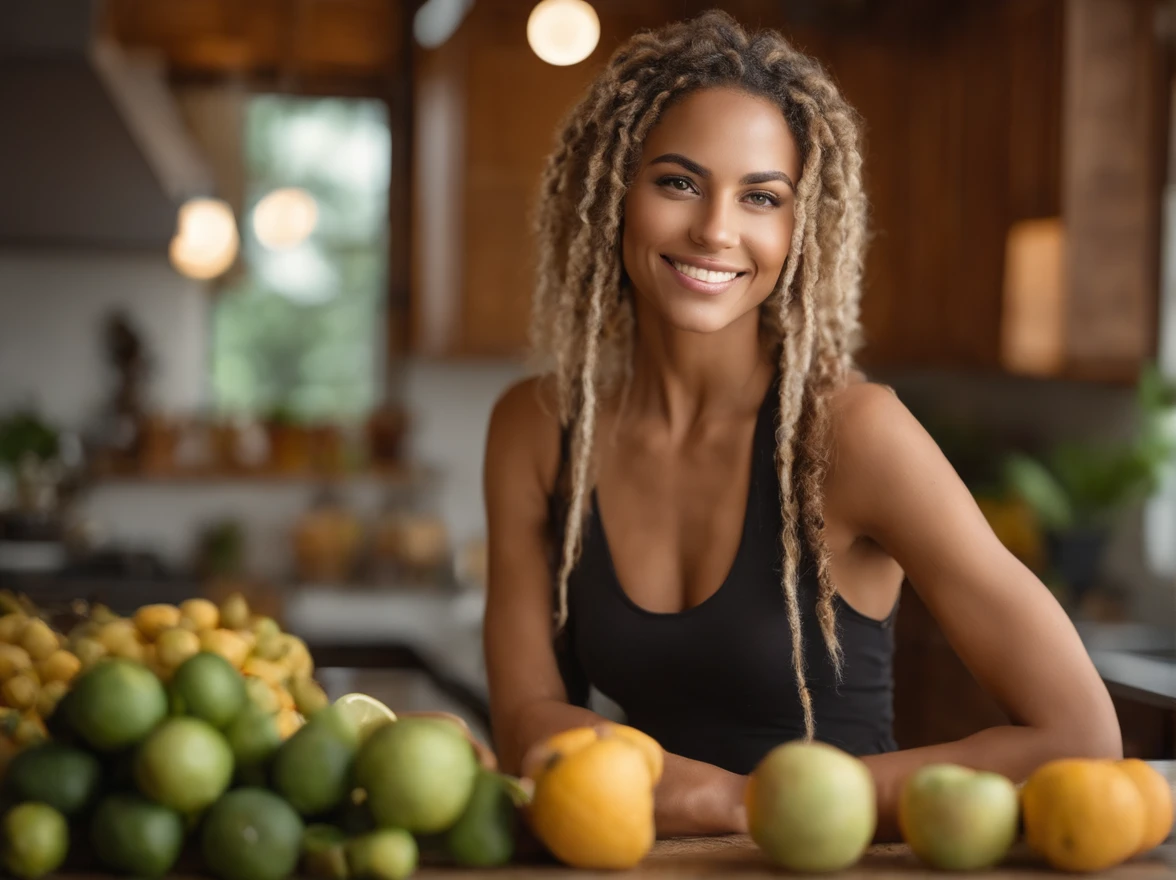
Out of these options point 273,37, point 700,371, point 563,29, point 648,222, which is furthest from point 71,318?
point 648,222

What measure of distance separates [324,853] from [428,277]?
3940 millimetres

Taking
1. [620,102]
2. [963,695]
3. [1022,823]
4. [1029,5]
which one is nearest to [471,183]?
[1029,5]

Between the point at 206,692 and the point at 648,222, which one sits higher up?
the point at 648,222

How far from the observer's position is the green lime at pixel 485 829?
3.19 ft

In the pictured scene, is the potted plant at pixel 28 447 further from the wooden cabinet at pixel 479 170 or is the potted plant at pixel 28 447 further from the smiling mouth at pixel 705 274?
the smiling mouth at pixel 705 274

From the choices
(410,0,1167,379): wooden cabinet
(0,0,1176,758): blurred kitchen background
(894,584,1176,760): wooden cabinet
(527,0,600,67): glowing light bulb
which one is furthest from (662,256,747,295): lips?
(410,0,1167,379): wooden cabinet

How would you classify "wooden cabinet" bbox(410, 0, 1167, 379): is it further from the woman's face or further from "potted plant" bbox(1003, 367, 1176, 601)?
the woman's face

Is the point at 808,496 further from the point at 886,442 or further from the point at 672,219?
the point at 672,219

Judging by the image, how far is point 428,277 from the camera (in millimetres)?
4762

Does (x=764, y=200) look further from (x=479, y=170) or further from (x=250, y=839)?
(x=479, y=170)

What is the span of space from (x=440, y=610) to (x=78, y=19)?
2.24 m

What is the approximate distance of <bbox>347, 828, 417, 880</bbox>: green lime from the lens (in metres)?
0.92

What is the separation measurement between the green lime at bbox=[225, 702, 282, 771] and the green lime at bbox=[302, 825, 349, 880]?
0.20 feet

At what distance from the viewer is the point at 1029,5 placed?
3.90 meters
